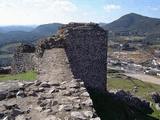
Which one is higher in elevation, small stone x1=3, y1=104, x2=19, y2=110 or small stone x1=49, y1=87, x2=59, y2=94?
small stone x1=3, y1=104, x2=19, y2=110

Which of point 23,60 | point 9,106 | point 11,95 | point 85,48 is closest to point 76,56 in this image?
point 85,48

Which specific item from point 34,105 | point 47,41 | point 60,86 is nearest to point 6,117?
point 34,105

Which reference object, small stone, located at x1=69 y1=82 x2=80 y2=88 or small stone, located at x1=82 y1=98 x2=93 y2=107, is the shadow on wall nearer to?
small stone, located at x1=69 y1=82 x2=80 y2=88

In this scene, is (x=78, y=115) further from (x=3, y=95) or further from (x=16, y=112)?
(x=3, y=95)

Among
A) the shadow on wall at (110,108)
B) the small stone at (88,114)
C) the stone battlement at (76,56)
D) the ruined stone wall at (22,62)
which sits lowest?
the shadow on wall at (110,108)

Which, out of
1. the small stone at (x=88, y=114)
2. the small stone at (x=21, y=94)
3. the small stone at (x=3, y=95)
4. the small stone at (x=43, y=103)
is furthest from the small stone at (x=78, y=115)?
the small stone at (x=3, y=95)

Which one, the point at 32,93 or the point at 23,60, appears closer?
the point at 32,93

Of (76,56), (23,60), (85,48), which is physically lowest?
(23,60)

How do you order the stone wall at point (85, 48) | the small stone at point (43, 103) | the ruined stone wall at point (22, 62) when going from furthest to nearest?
1. the ruined stone wall at point (22, 62)
2. the stone wall at point (85, 48)
3. the small stone at point (43, 103)

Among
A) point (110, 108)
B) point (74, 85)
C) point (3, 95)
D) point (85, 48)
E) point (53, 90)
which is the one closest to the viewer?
point (3, 95)

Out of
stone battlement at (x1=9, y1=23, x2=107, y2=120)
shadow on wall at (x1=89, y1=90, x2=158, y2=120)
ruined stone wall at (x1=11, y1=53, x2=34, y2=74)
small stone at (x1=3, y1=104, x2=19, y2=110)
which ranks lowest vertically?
shadow on wall at (x1=89, y1=90, x2=158, y2=120)

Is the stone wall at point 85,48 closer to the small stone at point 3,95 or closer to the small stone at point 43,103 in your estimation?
the small stone at point 3,95

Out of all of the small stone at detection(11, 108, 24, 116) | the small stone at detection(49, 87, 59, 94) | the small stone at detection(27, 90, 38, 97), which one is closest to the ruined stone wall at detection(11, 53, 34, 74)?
the small stone at detection(49, 87, 59, 94)

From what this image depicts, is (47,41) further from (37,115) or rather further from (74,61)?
(37,115)
